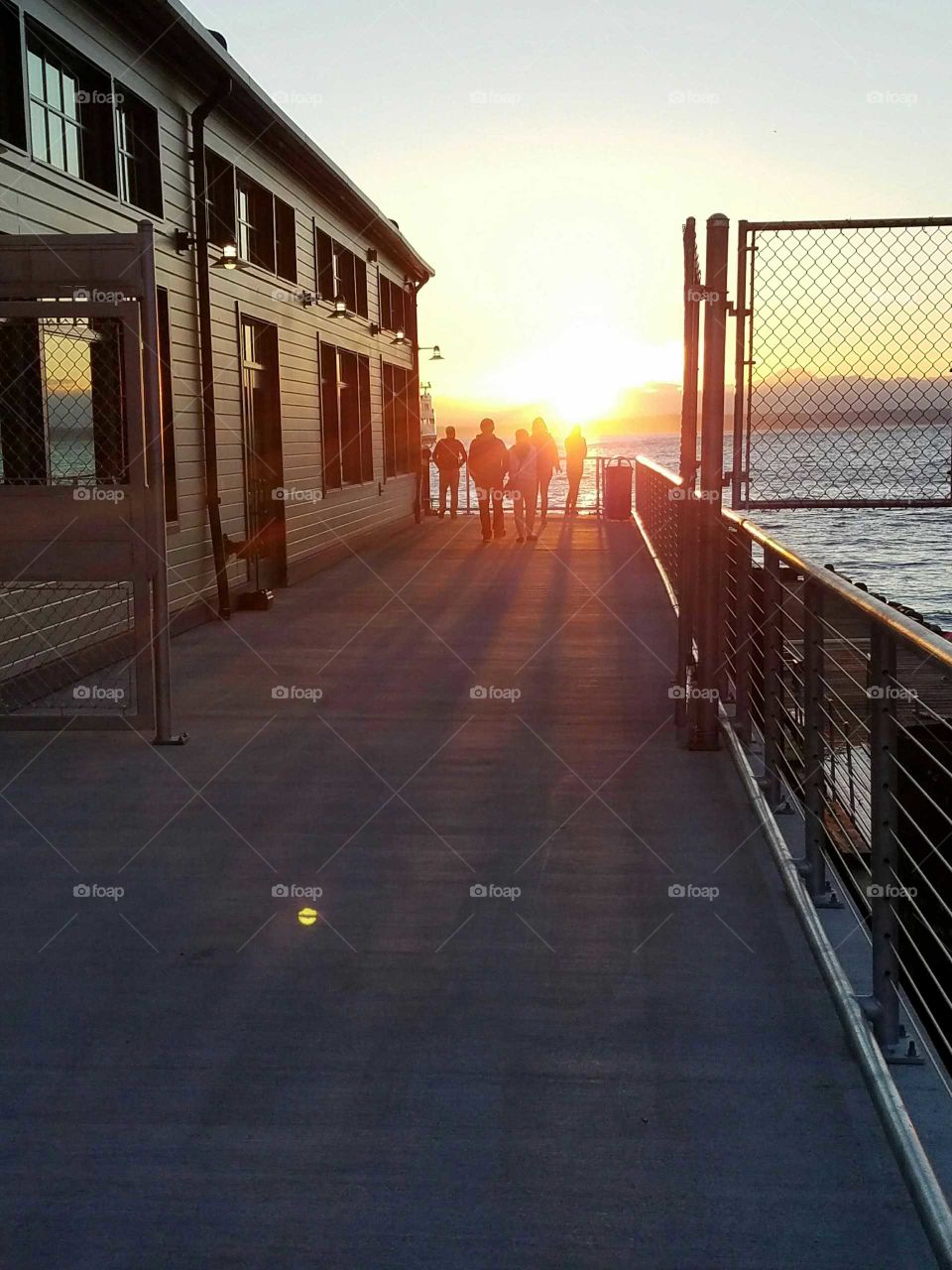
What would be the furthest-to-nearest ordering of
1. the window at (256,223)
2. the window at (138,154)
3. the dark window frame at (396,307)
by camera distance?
the dark window frame at (396,307)
the window at (256,223)
the window at (138,154)

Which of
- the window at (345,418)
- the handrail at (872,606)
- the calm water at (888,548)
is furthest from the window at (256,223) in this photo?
the calm water at (888,548)

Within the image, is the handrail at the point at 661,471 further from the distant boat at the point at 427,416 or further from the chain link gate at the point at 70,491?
the distant boat at the point at 427,416

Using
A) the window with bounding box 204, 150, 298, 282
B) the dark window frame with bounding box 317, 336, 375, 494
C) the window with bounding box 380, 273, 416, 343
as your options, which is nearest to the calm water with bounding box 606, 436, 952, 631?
the dark window frame with bounding box 317, 336, 375, 494

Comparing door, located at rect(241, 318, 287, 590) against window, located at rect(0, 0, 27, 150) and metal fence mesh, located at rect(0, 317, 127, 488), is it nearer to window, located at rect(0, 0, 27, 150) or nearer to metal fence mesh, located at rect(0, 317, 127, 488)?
metal fence mesh, located at rect(0, 317, 127, 488)

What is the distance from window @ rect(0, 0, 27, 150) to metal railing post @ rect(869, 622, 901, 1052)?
6461 millimetres

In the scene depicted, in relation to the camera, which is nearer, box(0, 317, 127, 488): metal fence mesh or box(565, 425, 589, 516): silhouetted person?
box(0, 317, 127, 488): metal fence mesh

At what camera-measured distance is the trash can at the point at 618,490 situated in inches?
826

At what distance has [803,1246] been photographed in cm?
238

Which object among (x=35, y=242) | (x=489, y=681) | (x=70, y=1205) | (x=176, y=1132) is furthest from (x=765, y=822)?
(x=35, y=242)

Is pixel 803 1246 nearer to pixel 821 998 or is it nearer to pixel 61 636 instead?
pixel 821 998

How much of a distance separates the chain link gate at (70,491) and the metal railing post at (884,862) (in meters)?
4.15

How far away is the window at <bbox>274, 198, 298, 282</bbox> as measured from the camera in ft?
46.1

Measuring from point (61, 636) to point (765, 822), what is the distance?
507 cm

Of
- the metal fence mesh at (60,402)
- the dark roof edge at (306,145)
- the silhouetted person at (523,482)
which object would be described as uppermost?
the dark roof edge at (306,145)
